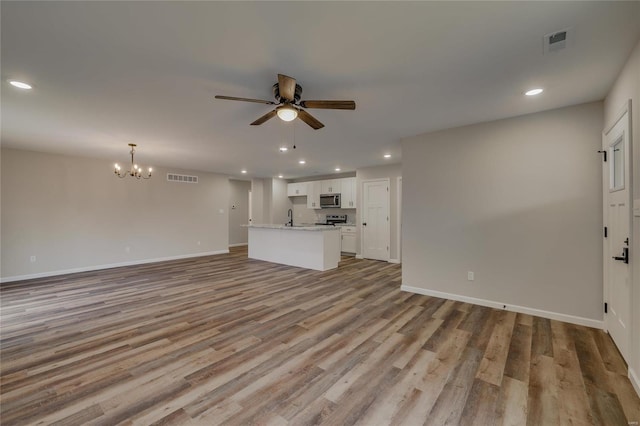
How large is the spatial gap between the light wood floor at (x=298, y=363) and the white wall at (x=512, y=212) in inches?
14.8

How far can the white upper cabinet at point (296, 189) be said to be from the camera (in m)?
9.38

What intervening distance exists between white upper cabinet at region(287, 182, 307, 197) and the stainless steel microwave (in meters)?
0.97

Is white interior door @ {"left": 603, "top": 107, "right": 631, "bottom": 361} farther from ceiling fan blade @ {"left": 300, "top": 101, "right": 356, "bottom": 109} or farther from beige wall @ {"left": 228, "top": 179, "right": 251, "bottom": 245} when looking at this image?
beige wall @ {"left": 228, "top": 179, "right": 251, "bottom": 245}

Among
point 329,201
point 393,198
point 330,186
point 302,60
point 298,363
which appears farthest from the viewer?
point 330,186

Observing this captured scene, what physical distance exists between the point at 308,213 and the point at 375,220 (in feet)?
9.98

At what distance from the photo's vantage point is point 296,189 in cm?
961

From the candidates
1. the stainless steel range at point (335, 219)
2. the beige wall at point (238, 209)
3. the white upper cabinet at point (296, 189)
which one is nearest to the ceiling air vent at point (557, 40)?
the stainless steel range at point (335, 219)

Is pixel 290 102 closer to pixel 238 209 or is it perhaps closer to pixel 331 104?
pixel 331 104

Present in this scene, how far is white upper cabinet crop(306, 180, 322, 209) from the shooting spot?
8.86 m

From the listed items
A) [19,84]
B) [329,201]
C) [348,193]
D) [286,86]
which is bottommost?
[329,201]

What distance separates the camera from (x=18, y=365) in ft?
7.68

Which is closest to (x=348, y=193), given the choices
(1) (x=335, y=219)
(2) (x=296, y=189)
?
(1) (x=335, y=219)

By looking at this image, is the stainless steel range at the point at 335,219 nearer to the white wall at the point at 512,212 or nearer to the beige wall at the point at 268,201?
the beige wall at the point at 268,201

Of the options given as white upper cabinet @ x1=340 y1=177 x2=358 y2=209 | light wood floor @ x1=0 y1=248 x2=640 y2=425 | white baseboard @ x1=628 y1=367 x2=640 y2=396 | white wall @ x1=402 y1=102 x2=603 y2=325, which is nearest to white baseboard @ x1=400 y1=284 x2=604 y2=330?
white wall @ x1=402 y1=102 x2=603 y2=325
